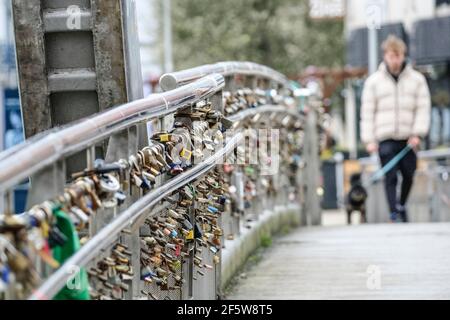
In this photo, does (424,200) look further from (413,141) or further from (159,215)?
(159,215)

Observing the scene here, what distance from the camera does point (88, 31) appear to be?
766cm

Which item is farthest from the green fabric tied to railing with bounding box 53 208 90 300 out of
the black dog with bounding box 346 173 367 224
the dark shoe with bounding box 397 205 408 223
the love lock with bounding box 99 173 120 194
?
the black dog with bounding box 346 173 367 224

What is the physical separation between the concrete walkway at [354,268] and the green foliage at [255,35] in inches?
1335

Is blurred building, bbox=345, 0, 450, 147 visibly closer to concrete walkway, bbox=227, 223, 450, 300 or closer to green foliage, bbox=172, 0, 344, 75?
green foliage, bbox=172, 0, 344, 75

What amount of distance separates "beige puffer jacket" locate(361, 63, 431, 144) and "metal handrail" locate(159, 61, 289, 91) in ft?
3.70

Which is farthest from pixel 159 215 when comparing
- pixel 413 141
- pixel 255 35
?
pixel 255 35

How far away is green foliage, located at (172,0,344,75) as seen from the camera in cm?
4612

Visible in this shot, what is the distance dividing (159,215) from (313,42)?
138 ft

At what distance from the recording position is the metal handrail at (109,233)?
→ 14.2 feet

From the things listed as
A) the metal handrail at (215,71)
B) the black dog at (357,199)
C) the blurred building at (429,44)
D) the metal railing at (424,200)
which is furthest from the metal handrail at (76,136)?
the blurred building at (429,44)

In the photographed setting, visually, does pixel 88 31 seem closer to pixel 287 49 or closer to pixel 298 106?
pixel 298 106

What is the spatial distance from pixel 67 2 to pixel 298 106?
26.2ft

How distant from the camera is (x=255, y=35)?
47281 mm
